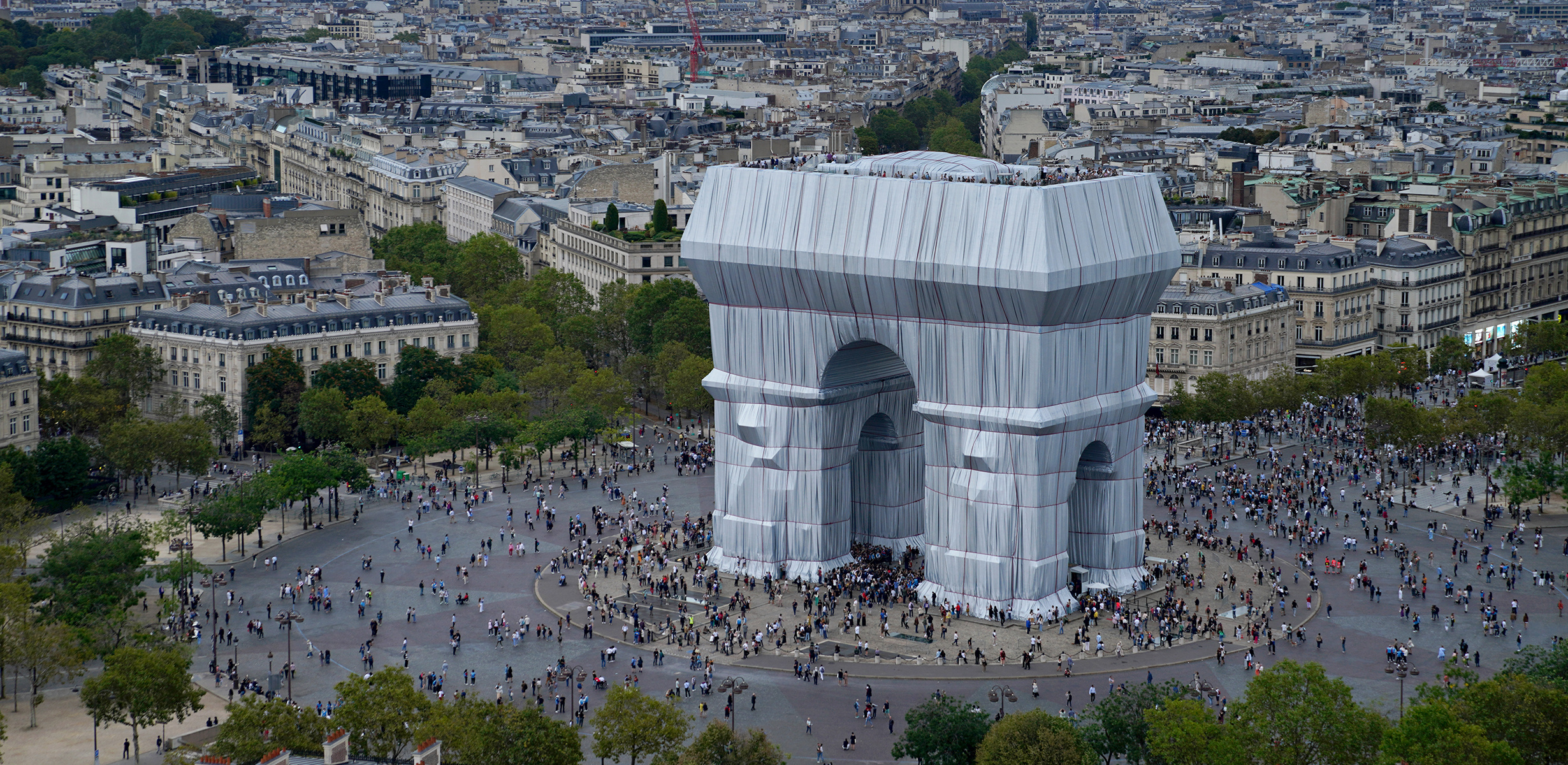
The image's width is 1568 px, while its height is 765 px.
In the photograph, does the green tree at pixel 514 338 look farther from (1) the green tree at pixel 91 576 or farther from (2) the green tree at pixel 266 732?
(2) the green tree at pixel 266 732

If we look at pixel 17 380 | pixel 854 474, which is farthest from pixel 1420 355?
pixel 17 380

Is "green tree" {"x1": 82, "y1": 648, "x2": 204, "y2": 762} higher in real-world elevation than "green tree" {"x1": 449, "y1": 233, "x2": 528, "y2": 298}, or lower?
lower

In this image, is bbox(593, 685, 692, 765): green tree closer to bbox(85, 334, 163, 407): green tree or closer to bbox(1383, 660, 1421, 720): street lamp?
bbox(1383, 660, 1421, 720): street lamp

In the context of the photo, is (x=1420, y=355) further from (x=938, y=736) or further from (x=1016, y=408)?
(x=938, y=736)

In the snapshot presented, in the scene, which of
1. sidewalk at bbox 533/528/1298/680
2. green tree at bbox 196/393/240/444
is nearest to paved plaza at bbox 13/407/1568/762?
sidewalk at bbox 533/528/1298/680

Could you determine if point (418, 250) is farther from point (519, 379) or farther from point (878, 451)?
point (878, 451)
